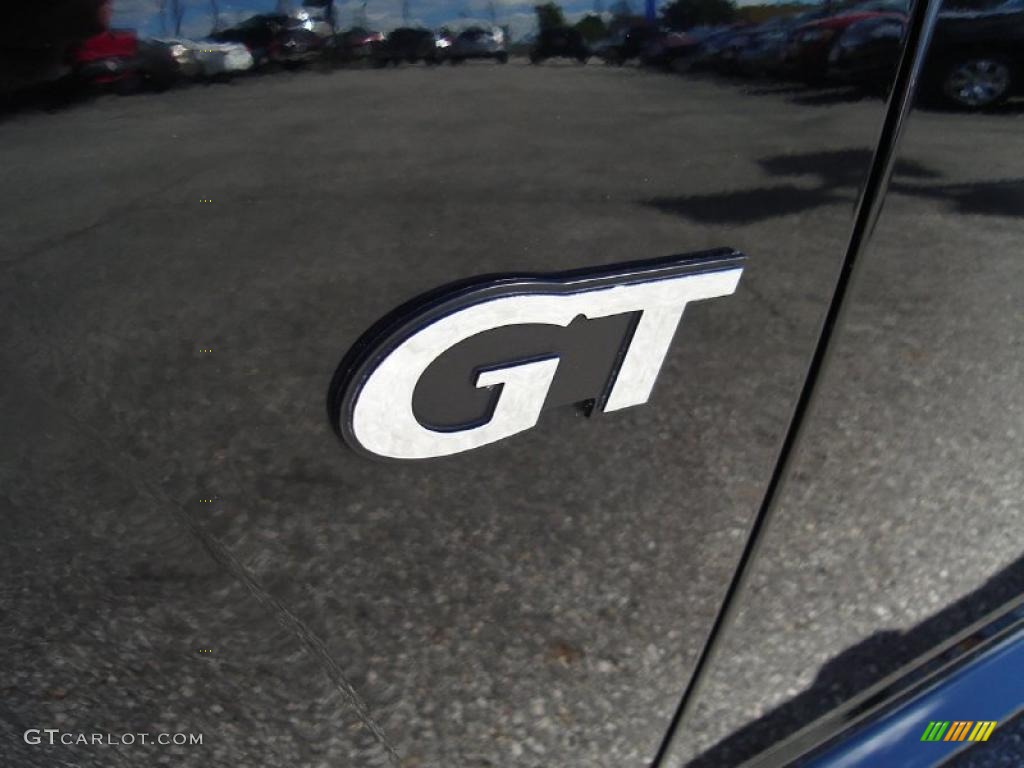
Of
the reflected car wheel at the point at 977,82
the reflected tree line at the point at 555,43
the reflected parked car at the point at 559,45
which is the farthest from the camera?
the reflected car wheel at the point at 977,82

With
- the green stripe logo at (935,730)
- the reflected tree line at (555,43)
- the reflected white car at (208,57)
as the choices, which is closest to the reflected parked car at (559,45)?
the reflected tree line at (555,43)

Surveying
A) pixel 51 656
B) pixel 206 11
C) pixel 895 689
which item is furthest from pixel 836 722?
pixel 206 11

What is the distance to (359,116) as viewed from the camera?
776 mm

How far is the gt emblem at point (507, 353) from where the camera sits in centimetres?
79

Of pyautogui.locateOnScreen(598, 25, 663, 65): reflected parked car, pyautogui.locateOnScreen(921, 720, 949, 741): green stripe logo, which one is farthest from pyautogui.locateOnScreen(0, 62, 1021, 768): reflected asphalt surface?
pyautogui.locateOnScreen(921, 720, 949, 741): green stripe logo

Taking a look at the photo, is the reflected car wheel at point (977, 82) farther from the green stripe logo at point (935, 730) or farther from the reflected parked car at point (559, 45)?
the green stripe logo at point (935, 730)

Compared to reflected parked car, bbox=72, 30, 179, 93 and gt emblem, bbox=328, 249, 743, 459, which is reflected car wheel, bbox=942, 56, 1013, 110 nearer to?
gt emblem, bbox=328, 249, 743, 459

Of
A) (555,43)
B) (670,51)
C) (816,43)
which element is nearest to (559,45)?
(555,43)

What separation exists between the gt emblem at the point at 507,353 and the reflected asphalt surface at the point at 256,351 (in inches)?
1.3

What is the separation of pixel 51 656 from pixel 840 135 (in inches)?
Answer: 36.1

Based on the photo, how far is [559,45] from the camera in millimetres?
816

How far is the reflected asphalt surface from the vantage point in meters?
0.75

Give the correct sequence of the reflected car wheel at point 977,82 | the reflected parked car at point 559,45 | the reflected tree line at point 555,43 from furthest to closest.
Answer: the reflected car wheel at point 977,82 < the reflected parked car at point 559,45 < the reflected tree line at point 555,43

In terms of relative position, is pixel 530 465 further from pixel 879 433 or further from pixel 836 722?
pixel 836 722
